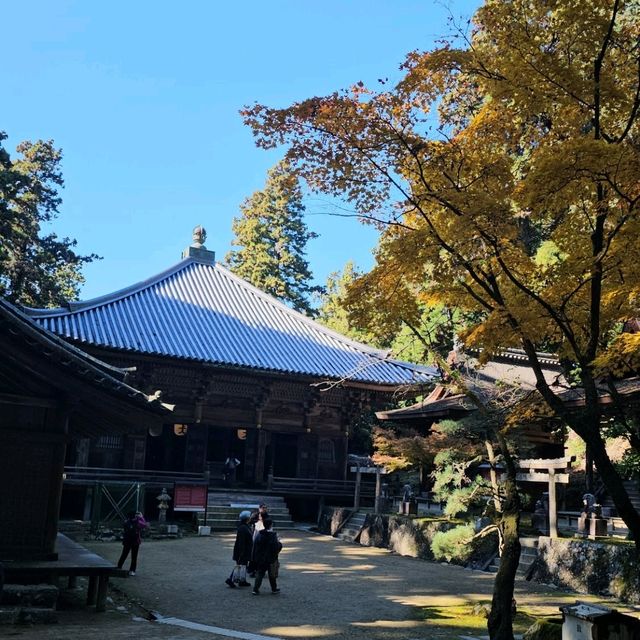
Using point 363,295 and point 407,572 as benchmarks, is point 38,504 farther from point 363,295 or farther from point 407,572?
point 407,572

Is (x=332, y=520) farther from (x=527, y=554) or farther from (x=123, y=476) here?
(x=527, y=554)

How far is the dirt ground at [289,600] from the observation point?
8.34 meters

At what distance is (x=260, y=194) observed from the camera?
49.7 meters

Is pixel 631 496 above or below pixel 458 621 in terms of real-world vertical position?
above

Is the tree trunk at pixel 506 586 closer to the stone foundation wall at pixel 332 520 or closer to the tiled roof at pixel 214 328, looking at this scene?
the tiled roof at pixel 214 328

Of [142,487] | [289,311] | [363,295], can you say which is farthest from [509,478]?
[289,311]

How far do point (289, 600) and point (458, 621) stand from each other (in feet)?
9.31

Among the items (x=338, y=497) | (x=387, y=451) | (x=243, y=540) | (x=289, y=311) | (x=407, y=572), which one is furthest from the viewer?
(x=289, y=311)

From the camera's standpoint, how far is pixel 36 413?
959 cm

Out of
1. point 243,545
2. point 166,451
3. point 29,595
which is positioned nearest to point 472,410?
point 243,545

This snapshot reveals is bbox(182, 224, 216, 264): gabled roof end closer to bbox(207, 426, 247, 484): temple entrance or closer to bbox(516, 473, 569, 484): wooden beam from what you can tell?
bbox(207, 426, 247, 484): temple entrance

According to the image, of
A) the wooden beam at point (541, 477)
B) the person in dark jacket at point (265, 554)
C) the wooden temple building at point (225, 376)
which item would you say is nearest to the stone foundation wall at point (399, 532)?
the wooden beam at point (541, 477)

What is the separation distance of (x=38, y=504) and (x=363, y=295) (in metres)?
5.70

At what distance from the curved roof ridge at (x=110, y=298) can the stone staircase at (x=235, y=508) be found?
869cm
